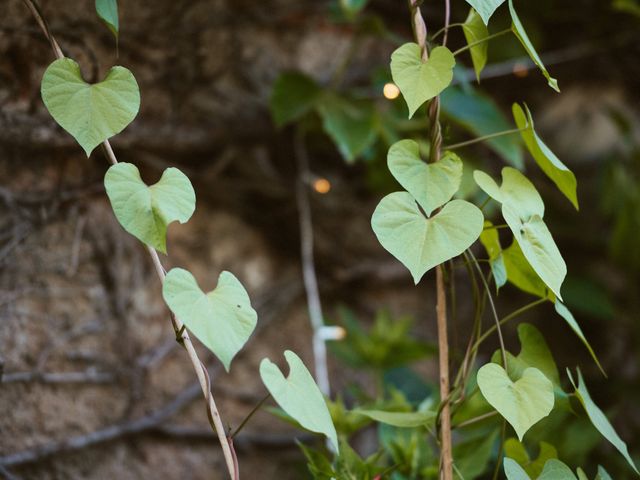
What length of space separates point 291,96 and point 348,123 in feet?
0.43

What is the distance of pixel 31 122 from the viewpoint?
111 cm

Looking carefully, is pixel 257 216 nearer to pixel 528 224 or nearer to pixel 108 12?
pixel 108 12

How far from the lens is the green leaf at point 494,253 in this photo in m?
0.84

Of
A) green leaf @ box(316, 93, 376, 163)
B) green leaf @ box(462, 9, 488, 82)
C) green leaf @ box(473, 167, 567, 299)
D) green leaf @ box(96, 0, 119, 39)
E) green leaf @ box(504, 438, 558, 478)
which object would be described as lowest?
green leaf @ box(504, 438, 558, 478)

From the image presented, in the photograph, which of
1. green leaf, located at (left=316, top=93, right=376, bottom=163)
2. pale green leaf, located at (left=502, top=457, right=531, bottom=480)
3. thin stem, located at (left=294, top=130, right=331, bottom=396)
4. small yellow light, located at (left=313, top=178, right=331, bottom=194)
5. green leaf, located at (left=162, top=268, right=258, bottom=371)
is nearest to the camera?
green leaf, located at (left=162, top=268, right=258, bottom=371)

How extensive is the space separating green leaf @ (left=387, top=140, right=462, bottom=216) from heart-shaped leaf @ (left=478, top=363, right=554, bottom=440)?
0.19 metres

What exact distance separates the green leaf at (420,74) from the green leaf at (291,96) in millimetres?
618

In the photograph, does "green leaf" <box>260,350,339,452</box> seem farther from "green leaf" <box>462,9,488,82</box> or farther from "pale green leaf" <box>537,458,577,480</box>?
"green leaf" <box>462,9,488,82</box>

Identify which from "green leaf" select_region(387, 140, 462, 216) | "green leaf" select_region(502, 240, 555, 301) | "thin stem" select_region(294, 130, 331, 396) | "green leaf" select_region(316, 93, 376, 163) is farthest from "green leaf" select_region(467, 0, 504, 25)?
"thin stem" select_region(294, 130, 331, 396)

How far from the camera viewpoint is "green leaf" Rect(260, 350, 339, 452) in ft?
2.13

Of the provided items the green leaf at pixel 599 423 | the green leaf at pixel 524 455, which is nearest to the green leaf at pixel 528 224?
the green leaf at pixel 599 423

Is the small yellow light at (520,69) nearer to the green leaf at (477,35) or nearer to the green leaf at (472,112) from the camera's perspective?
the green leaf at (472,112)

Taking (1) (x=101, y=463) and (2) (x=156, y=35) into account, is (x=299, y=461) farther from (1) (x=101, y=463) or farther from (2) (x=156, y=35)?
(2) (x=156, y=35)

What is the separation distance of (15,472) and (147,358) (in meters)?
0.33
